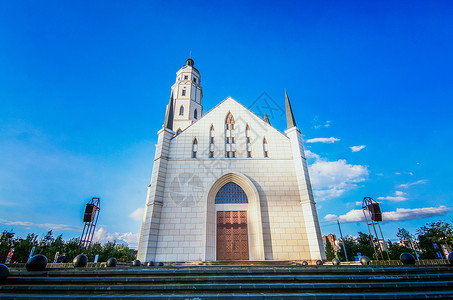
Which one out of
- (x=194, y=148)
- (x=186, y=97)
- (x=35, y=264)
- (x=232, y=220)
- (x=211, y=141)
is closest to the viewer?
(x=35, y=264)

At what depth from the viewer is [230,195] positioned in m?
15.8

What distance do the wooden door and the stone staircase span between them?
31.5ft

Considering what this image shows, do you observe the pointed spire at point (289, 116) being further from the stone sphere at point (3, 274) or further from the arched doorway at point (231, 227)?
the stone sphere at point (3, 274)

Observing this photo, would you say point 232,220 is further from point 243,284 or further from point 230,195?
point 243,284

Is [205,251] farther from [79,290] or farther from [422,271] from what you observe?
[422,271]

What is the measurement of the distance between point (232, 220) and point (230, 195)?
1914mm

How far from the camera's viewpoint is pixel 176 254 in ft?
43.5

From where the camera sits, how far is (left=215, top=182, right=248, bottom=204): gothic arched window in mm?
15600

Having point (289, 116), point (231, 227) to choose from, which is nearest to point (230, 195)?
point (231, 227)

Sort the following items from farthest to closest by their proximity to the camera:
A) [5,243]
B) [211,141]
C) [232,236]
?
[5,243]
[211,141]
[232,236]

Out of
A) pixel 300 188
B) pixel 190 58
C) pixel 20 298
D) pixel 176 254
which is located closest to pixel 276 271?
pixel 20 298

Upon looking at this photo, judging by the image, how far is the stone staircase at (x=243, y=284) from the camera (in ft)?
12.7

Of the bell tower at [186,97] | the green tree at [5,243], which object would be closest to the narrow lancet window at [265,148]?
the bell tower at [186,97]

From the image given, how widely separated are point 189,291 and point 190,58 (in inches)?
1592
